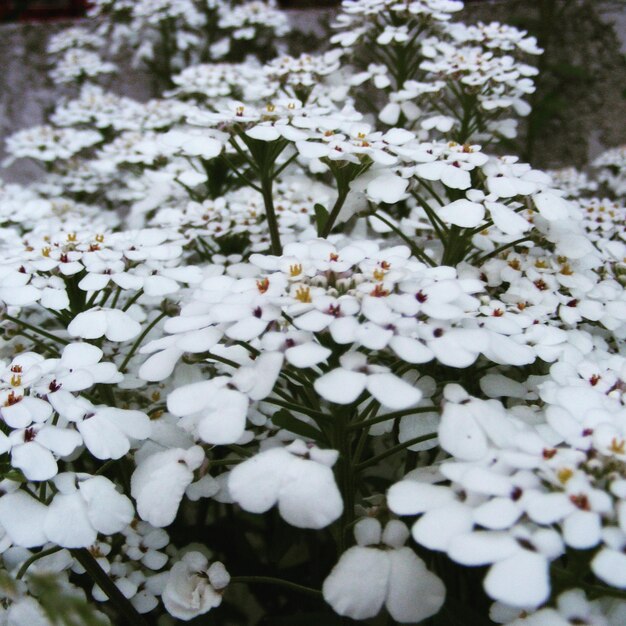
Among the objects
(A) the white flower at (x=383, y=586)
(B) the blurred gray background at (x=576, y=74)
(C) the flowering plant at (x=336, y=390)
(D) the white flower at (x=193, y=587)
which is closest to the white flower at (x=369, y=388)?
(C) the flowering plant at (x=336, y=390)

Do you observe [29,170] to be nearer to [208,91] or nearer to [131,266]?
[208,91]

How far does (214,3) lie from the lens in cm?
138

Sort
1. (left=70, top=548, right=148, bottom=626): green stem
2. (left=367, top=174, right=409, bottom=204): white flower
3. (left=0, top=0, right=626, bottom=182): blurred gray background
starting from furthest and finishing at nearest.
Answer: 1. (left=0, top=0, right=626, bottom=182): blurred gray background
2. (left=367, top=174, right=409, bottom=204): white flower
3. (left=70, top=548, right=148, bottom=626): green stem

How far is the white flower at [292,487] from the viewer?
1.36 feet

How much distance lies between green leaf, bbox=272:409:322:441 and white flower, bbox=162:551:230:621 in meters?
0.14

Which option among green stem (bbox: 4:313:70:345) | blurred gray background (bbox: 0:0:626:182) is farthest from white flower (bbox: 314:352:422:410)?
blurred gray background (bbox: 0:0:626:182)

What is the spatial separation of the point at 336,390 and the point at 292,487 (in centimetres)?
7

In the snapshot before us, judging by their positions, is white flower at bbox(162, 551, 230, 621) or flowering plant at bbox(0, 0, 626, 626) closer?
flowering plant at bbox(0, 0, 626, 626)

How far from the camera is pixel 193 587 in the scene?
1.79 ft

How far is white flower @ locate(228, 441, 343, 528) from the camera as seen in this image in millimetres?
414

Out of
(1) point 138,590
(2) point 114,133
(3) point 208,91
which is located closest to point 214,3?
(2) point 114,133

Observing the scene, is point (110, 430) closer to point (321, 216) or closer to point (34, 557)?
point (34, 557)

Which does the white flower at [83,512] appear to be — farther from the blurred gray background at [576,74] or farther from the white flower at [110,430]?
the blurred gray background at [576,74]

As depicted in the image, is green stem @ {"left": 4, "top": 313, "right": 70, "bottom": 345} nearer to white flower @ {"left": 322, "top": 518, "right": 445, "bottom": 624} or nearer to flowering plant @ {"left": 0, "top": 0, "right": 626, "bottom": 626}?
flowering plant @ {"left": 0, "top": 0, "right": 626, "bottom": 626}
